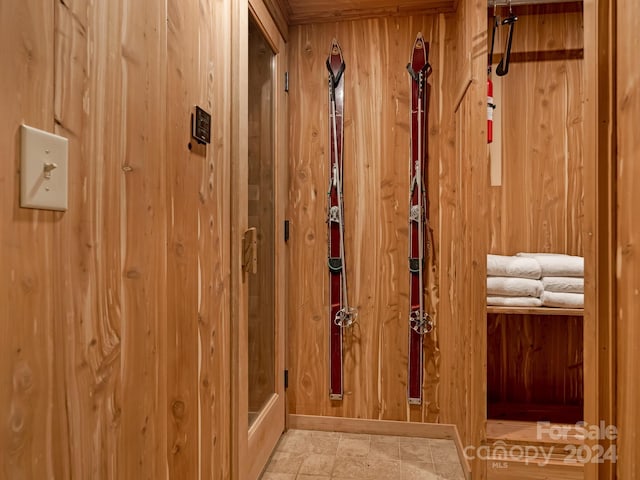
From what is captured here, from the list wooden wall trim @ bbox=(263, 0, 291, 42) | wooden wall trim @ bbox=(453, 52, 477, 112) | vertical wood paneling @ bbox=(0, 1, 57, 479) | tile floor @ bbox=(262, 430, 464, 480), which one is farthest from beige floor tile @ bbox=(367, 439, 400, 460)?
Answer: wooden wall trim @ bbox=(263, 0, 291, 42)

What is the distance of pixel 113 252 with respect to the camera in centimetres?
91

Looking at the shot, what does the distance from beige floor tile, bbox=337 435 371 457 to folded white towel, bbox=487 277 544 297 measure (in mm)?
1106

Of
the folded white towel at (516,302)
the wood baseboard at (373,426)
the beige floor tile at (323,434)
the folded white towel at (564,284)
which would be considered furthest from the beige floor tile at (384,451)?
the folded white towel at (564,284)

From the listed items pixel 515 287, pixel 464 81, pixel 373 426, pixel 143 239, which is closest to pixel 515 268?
pixel 515 287

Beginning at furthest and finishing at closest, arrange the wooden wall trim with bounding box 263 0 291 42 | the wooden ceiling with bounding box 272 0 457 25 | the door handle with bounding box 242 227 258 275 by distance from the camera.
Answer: the wooden ceiling with bounding box 272 0 457 25
the wooden wall trim with bounding box 263 0 291 42
the door handle with bounding box 242 227 258 275

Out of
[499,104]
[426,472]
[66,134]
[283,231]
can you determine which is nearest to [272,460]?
[426,472]

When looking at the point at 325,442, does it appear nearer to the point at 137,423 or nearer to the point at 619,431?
the point at 137,423

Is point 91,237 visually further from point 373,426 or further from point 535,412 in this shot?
point 535,412

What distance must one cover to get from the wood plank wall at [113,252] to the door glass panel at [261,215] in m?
0.50

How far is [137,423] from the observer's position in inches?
40.3

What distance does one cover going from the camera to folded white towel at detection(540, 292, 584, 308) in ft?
6.69

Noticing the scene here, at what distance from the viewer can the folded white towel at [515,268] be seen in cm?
212

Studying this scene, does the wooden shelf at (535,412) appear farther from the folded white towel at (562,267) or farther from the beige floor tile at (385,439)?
the folded white towel at (562,267)

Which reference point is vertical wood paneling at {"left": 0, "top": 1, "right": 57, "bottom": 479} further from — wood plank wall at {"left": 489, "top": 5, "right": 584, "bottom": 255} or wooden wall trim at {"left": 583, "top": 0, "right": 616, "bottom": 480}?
wood plank wall at {"left": 489, "top": 5, "right": 584, "bottom": 255}
